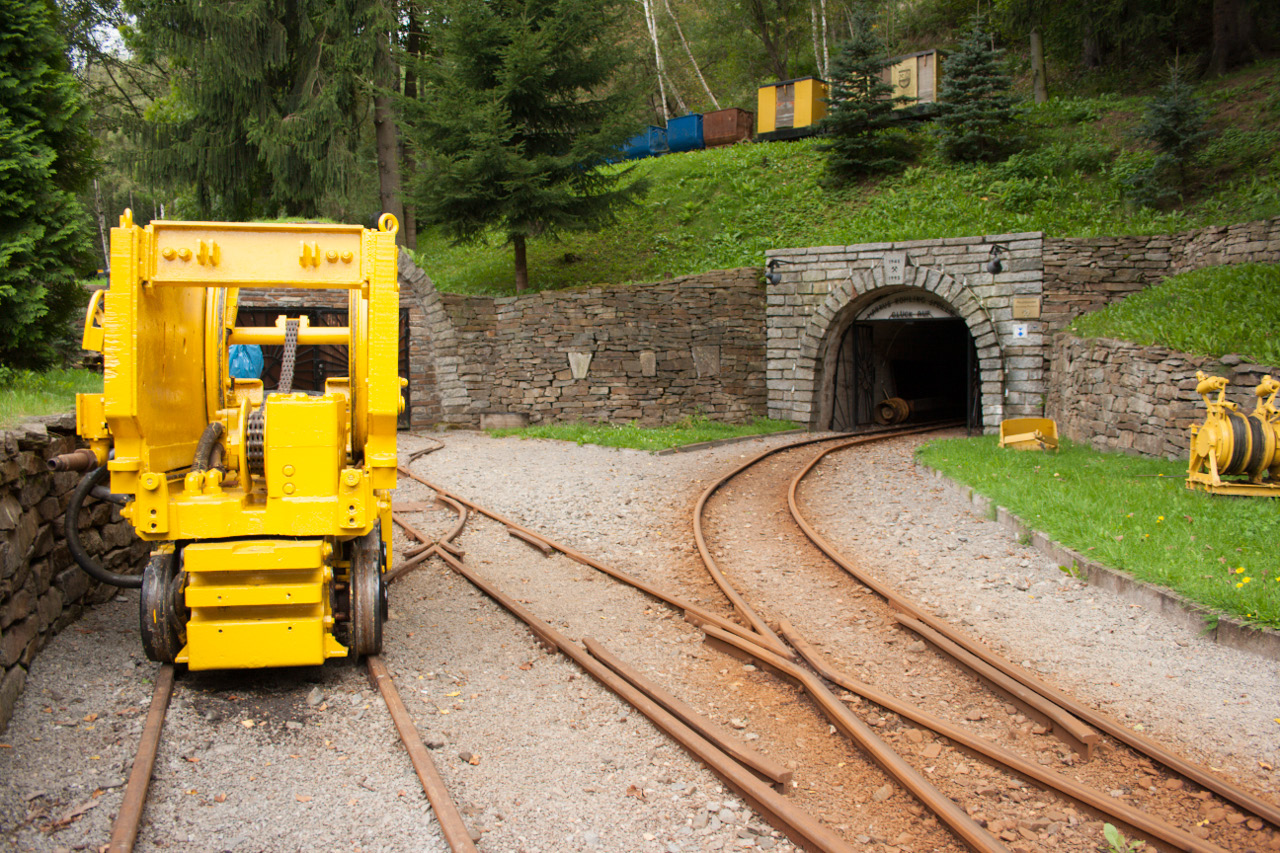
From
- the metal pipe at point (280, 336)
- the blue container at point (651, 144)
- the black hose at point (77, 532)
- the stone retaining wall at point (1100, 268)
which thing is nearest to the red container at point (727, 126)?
the blue container at point (651, 144)

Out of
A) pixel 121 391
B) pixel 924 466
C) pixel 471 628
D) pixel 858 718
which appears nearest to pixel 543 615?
pixel 471 628

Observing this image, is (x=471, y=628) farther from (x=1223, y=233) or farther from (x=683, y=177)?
(x=683, y=177)

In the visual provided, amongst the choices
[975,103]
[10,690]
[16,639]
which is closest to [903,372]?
[975,103]

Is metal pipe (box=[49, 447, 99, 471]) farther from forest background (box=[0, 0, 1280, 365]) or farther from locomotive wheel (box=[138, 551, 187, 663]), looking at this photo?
forest background (box=[0, 0, 1280, 365])

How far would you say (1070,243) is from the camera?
1501 centimetres

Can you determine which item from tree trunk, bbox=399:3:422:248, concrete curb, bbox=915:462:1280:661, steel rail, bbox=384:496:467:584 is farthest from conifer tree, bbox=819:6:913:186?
steel rail, bbox=384:496:467:584

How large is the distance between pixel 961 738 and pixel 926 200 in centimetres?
1680

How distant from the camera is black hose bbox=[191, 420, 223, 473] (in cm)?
469

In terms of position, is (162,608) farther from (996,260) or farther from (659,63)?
(659,63)

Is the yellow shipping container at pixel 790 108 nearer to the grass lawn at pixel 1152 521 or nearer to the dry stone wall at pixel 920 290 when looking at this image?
the dry stone wall at pixel 920 290

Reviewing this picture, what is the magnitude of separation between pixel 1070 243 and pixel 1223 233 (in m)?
2.31

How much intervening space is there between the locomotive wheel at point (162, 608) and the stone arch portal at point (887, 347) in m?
14.1

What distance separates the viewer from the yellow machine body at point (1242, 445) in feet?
24.9

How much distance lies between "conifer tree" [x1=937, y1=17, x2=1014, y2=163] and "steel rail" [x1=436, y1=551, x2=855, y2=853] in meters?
17.6
